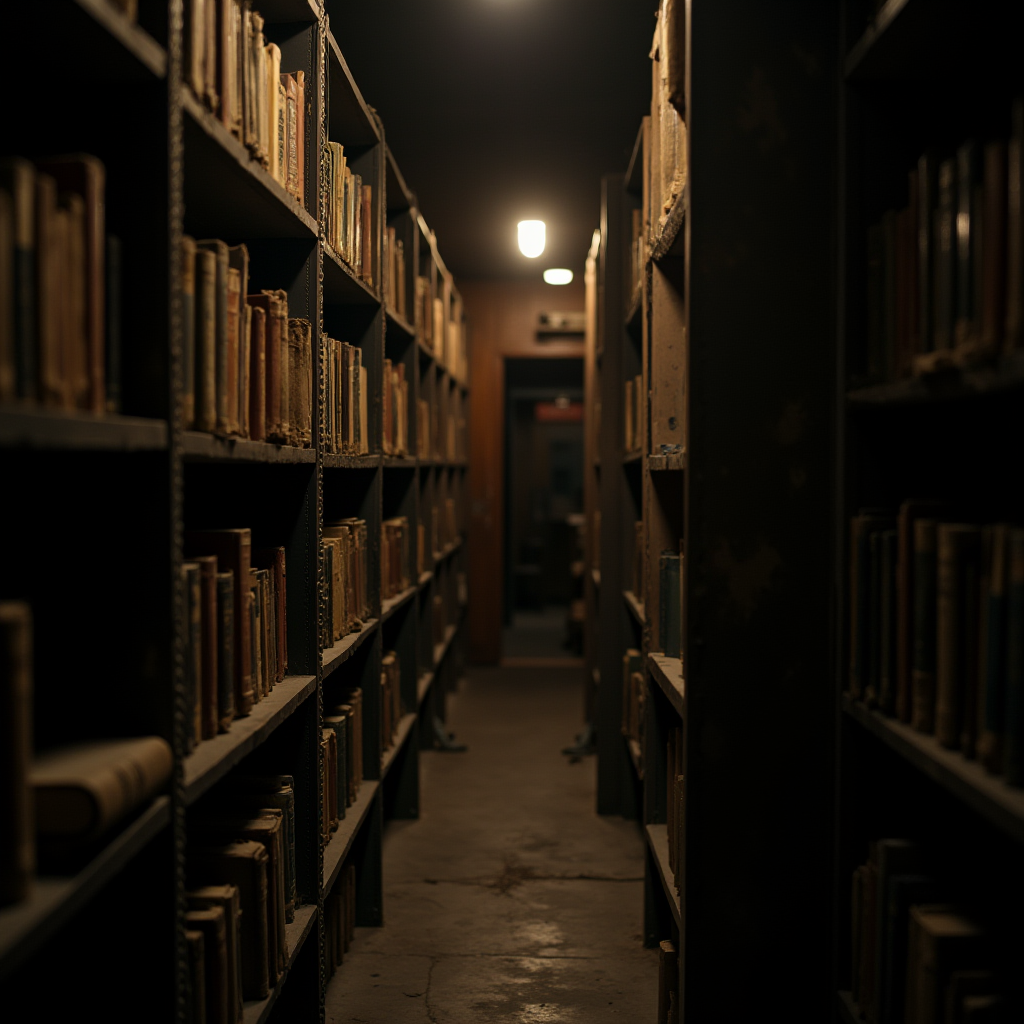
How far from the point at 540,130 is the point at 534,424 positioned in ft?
27.4

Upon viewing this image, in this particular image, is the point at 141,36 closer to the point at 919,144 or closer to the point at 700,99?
the point at 700,99

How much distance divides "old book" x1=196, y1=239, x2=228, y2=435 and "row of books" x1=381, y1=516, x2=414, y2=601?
5.73 ft

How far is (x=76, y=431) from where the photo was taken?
0.97 m

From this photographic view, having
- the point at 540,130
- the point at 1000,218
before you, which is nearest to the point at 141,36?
the point at 1000,218

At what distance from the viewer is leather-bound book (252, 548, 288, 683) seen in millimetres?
Result: 1981

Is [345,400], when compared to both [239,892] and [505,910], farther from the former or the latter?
[505,910]

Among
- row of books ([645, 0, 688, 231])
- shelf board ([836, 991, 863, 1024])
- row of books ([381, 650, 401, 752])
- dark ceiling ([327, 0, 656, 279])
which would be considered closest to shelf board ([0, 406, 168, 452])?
row of books ([645, 0, 688, 231])

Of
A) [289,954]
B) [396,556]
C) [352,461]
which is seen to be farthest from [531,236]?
[289,954]

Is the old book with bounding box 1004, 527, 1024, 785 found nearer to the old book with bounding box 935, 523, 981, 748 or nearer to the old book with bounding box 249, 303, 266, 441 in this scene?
the old book with bounding box 935, 523, 981, 748

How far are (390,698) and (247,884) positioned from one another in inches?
69.7

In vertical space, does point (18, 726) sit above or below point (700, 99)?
below

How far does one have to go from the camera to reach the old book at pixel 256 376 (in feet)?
5.67

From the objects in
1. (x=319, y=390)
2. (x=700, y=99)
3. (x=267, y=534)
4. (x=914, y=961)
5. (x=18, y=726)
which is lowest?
(x=914, y=961)

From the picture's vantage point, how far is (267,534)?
212cm
